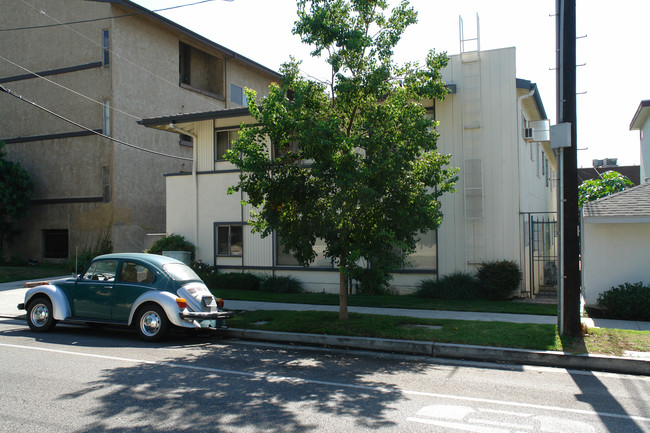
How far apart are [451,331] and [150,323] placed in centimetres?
559

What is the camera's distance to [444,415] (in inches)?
220

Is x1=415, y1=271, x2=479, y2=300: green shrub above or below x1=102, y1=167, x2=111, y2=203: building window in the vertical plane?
below

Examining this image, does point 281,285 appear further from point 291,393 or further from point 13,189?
point 13,189

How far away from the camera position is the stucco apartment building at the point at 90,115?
23.2 m

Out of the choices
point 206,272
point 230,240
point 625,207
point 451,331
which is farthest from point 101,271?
point 625,207

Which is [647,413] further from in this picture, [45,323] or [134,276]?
[45,323]

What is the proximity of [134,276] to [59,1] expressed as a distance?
20047mm

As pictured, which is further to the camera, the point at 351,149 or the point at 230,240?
the point at 230,240

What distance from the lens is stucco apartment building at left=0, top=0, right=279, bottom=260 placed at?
76.0 feet

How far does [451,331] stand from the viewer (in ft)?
32.1

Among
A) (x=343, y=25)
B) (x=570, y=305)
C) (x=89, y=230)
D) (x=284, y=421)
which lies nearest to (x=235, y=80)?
(x=89, y=230)

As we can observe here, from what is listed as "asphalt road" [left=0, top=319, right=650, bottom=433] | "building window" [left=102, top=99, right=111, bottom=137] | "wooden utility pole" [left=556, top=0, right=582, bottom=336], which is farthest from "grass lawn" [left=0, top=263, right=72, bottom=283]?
"wooden utility pole" [left=556, top=0, right=582, bottom=336]

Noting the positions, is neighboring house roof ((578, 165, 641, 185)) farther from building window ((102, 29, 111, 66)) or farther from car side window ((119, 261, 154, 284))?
car side window ((119, 261, 154, 284))

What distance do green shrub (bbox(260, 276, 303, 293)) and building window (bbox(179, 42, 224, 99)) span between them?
14.2 m
